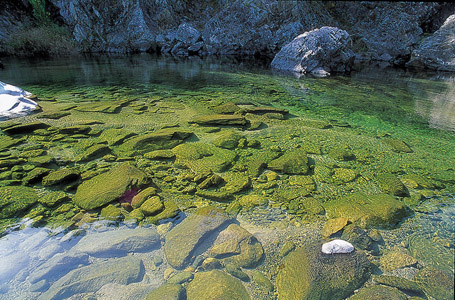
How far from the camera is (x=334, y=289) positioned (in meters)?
2.06

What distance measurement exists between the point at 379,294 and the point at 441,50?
25.3 m

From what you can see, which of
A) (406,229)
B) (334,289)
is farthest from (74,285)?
(406,229)

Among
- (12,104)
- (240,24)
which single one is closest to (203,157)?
(12,104)

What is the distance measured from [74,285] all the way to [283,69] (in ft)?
58.2

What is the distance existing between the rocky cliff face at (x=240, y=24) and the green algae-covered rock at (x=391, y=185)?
87.3 ft

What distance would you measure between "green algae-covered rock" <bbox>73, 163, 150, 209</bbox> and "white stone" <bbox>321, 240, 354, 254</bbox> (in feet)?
8.05

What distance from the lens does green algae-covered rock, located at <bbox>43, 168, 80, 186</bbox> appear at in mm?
3523

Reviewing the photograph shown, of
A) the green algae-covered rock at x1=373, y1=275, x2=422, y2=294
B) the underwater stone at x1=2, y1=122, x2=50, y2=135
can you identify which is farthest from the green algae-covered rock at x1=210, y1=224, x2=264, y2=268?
the underwater stone at x1=2, y1=122, x2=50, y2=135

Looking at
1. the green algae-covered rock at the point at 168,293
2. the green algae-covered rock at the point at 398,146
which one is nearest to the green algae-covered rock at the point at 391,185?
the green algae-covered rock at the point at 398,146

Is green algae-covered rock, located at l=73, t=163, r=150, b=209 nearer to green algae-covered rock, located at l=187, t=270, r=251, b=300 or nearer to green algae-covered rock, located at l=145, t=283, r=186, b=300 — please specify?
green algae-covered rock, located at l=145, t=283, r=186, b=300

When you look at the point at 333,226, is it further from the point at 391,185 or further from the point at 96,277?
the point at 96,277

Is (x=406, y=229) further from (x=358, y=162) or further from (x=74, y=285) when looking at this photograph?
(x=74, y=285)

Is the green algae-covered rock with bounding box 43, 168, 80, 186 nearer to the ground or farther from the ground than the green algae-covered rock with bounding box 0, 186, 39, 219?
farther from the ground

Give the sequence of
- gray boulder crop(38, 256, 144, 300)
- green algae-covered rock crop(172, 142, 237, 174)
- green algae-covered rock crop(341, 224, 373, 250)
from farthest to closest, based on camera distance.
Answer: green algae-covered rock crop(172, 142, 237, 174) → green algae-covered rock crop(341, 224, 373, 250) → gray boulder crop(38, 256, 144, 300)
